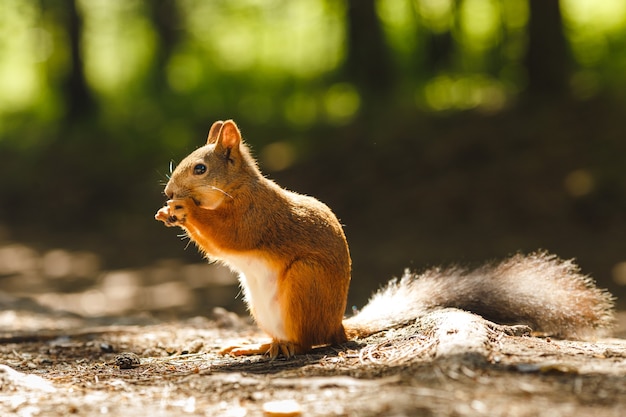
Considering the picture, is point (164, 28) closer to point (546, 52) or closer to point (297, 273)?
point (546, 52)

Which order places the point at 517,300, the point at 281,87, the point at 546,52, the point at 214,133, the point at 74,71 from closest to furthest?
the point at 517,300
the point at 214,133
the point at 546,52
the point at 281,87
the point at 74,71

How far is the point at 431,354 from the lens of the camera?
310 centimetres

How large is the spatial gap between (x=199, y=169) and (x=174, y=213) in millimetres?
250

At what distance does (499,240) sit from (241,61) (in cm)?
1043

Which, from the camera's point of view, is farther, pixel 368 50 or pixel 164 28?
pixel 164 28

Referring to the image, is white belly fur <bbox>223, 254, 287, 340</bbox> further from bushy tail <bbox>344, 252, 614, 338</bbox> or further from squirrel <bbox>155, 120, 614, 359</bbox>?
bushy tail <bbox>344, 252, 614, 338</bbox>

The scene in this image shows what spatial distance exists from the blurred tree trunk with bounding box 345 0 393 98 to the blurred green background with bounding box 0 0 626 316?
0.03 m

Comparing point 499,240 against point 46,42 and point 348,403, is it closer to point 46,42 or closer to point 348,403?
point 348,403

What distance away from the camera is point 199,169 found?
3.81 metres

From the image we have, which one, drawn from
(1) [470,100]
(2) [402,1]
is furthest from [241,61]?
(1) [470,100]

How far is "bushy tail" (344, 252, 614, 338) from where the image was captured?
3887 mm

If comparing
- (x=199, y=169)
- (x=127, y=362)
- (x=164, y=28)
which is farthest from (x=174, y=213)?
(x=164, y=28)

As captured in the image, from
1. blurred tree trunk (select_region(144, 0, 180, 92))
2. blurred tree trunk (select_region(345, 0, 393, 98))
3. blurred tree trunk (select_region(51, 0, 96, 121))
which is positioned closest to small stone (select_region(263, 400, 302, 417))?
blurred tree trunk (select_region(345, 0, 393, 98))

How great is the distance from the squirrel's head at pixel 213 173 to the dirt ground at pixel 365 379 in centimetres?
77
